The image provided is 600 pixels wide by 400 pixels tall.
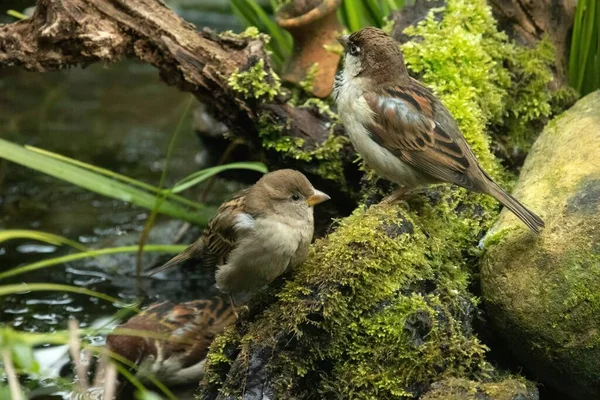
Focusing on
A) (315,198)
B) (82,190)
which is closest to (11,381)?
(315,198)

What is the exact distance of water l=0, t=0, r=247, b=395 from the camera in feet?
19.2

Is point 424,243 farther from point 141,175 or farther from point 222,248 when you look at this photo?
point 141,175

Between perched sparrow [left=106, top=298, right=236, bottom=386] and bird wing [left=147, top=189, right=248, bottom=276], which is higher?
bird wing [left=147, top=189, right=248, bottom=276]

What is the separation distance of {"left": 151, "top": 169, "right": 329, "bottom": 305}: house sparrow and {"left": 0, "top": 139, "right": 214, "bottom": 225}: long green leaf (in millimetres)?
1189

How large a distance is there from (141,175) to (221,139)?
142 cm

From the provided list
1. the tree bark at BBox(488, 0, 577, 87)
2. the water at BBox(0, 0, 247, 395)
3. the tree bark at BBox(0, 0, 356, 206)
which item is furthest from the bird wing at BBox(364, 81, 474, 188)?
the water at BBox(0, 0, 247, 395)

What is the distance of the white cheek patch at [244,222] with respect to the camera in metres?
4.15

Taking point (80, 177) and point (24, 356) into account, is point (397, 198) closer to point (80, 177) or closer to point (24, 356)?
point (80, 177)

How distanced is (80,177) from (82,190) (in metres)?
2.40

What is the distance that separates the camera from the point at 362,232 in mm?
3895

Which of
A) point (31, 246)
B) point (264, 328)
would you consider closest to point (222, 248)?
point (264, 328)

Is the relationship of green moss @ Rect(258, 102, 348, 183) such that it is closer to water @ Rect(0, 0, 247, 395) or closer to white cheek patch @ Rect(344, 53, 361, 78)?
white cheek patch @ Rect(344, 53, 361, 78)

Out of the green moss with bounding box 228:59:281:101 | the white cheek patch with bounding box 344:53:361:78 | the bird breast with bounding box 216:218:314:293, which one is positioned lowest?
the bird breast with bounding box 216:218:314:293

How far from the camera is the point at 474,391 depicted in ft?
11.3
